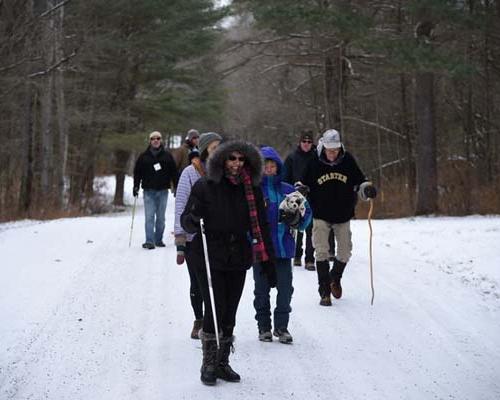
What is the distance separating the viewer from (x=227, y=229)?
18.5ft

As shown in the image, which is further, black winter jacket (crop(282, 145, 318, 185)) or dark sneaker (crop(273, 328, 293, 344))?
black winter jacket (crop(282, 145, 318, 185))

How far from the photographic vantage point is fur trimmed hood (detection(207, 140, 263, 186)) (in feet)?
18.6

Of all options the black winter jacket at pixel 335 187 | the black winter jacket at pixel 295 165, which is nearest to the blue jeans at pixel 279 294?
the black winter jacket at pixel 335 187

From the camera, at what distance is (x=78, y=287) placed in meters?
9.38

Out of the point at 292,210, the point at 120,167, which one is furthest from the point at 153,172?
the point at 120,167

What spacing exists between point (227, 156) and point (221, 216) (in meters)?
0.49

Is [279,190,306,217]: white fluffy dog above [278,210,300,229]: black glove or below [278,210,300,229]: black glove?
above

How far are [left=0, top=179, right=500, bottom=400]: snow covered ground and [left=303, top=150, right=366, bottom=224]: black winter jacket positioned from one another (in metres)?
1.15

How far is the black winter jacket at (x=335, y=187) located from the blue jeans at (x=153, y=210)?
16.6 ft

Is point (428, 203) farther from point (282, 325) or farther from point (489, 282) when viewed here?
point (282, 325)

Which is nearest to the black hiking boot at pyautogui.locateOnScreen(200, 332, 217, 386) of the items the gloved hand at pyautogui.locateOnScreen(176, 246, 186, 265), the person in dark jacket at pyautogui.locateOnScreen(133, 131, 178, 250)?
the gloved hand at pyautogui.locateOnScreen(176, 246, 186, 265)

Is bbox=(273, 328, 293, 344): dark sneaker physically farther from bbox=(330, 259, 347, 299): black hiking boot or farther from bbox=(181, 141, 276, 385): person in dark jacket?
bbox=(330, 259, 347, 299): black hiking boot

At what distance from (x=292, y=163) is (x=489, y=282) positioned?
3.33 m

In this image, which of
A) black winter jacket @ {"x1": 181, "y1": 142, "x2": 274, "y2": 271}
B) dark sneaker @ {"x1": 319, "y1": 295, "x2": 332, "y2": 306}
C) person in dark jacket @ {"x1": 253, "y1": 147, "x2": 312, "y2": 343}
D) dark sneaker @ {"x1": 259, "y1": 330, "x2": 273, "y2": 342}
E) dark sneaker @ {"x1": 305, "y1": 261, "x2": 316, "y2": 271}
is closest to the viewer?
black winter jacket @ {"x1": 181, "y1": 142, "x2": 274, "y2": 271}
